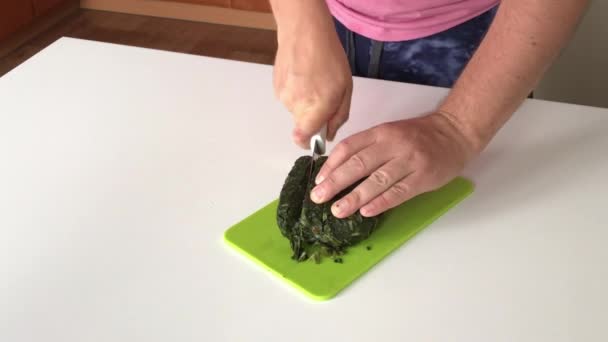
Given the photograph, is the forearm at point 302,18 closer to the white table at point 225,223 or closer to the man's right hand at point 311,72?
the man's right hand at point 311,72

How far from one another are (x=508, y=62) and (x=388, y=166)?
213 millimetres

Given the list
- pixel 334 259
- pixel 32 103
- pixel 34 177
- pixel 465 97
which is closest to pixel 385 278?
pixel 334 259

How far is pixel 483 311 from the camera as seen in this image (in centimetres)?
60

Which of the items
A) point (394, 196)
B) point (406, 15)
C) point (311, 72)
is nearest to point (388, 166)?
point (394, 196)

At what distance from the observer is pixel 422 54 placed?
3.36ft

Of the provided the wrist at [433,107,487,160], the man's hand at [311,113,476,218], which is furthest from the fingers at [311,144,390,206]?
the wrist at [433,107,487,160]

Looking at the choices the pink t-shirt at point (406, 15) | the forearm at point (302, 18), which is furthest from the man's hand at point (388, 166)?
the pink t-shirt at point (406, 15)

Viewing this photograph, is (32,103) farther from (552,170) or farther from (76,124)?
(552,170)

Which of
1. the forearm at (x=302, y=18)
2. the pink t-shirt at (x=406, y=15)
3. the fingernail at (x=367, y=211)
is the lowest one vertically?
the fingernail at (x=367, y=211)

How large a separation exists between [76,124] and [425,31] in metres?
0.54

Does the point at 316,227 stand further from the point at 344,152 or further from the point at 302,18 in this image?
the point at 302,18

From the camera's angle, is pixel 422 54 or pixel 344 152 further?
pixel 422 54

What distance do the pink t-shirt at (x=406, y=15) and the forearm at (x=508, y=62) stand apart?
18cm

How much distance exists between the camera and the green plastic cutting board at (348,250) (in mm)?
641
